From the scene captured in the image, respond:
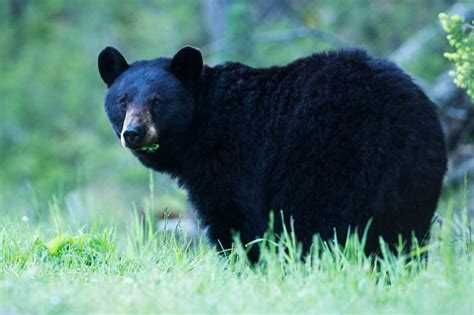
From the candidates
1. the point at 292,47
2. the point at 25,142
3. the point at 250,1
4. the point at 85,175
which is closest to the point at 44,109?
the point at 25,142

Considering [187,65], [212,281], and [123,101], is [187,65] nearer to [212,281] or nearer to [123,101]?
[123,101]

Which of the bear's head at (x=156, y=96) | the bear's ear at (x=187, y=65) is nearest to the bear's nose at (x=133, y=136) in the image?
the bear's head at (x=156, y=96)

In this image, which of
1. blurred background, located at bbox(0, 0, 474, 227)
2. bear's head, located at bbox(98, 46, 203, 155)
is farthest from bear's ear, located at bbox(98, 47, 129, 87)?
blurred background, located at bbox(0, 0, 474, 227)

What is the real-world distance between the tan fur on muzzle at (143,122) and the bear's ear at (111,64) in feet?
1.99

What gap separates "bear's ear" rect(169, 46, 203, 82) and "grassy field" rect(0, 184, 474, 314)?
136 centimetres

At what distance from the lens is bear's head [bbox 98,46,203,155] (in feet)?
20.3

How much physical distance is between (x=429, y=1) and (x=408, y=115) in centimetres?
936

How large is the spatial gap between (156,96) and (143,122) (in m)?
0.32

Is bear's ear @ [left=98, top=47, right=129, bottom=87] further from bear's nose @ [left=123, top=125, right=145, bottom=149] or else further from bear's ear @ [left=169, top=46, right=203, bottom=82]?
bear's nose @ [left=123, top=125, right=145, bottom=149]

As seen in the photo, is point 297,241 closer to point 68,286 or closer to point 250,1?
point 68,286

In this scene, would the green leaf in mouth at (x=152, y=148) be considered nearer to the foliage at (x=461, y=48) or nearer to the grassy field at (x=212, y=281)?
the grassy field at (x=212, y=281)

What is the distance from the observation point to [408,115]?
208 inches

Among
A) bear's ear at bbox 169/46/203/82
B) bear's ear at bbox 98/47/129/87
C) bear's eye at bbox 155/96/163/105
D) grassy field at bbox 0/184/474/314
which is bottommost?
grassy field at bbox 0/184/474/314

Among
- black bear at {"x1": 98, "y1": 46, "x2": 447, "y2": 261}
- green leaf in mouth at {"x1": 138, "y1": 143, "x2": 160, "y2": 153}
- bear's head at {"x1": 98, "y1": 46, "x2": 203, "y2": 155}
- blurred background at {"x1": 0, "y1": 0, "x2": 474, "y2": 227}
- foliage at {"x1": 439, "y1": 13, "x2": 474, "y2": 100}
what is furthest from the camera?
blurred background at {"x1": 0, "y1": 0, "x2": 474, "y2": 227}
